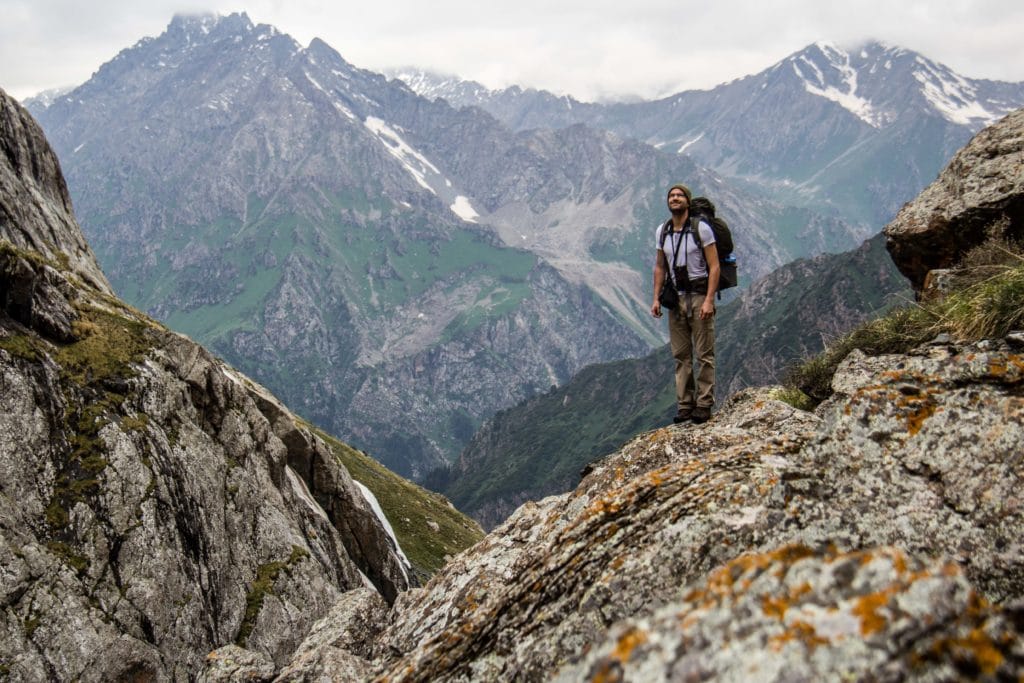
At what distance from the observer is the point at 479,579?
516 inches

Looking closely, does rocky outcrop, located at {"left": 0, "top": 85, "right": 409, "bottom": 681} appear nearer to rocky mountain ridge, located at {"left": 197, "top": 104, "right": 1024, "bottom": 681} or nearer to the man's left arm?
rocky mountain ridge, located at {"left": 197, "top": 104, "right": 1024, "bottom": 681}

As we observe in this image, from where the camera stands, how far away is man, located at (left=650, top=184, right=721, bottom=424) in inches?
607

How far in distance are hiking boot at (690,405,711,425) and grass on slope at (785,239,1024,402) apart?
3.46 metres

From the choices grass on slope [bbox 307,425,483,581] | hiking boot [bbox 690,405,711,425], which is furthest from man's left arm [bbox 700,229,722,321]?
grass on slope [bbox 307,425,483,581]

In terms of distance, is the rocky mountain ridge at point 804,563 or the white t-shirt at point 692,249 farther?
the white t-shirt at point 692,249

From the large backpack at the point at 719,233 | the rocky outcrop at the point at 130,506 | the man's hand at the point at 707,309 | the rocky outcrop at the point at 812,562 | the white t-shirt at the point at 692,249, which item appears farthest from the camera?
the rocky outcrop at the point at 130,506

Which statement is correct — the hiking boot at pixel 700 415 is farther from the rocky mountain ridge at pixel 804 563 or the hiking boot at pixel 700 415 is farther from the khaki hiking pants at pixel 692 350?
the rocky mountain ridge at pixel 804 563

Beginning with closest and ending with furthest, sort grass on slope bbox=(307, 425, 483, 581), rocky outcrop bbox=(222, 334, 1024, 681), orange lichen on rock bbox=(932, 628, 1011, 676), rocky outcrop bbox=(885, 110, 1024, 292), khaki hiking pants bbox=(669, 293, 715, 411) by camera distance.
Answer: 1. orange lichen on rock bbox=(932, 628, 1011, 676)
2. rocky outcrop bbox=(222, 334, 1024, 681)
3. khaki hiking pants bbox=(669, 293, 715, 411)
4. rocky outcrop bbox=(885, 110, 1024, 292)
5. grass on slope bbox=(307, 425, 483, 581)

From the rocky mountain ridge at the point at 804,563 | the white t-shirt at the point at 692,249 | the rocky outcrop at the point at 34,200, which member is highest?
the rocky outcrop at the point at 34,200

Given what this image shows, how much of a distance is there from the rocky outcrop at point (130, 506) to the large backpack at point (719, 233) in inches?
559

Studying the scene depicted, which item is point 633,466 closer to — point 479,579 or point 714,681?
point 479,579

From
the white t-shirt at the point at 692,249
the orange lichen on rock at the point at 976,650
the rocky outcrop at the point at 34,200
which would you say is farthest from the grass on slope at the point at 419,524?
the orange lichen on rock at the point at 976,650

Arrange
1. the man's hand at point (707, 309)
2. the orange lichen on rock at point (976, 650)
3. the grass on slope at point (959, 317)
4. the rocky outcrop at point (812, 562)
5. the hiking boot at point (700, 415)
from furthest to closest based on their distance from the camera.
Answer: the hiking boot at point (700, 415), the man's hand at point (707, 309), the grass on slope at point (959, 317), the rocky outcrop at point (812, 562), the orange lichen on rock at point (976, 650)

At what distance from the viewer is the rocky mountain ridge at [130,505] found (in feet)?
68.6
